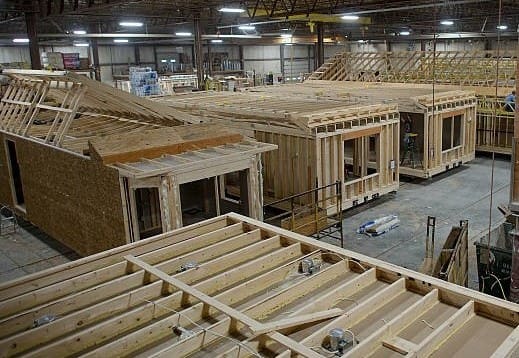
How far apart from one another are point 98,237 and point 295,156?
5.66 metres

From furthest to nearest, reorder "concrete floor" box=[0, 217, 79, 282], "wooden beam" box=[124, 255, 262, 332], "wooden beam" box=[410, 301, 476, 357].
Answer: "concrete floor" box=[0, 217, 79, 282]
"wooden beam" box=[124, 255, 262, 332]
"wooden beam" box=[410, 301, 476, 357]

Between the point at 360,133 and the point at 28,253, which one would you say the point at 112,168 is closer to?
the point at 28,253

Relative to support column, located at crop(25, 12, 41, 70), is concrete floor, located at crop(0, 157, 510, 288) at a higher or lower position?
lower

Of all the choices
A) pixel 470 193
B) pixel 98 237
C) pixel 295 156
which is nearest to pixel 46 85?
pixel 98 237

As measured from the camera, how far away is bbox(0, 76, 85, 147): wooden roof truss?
40.1ft

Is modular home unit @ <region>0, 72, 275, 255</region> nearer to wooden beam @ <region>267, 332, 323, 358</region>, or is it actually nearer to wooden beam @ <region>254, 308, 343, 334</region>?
wooden beam @ <region>254, 308, 343, 334</region>

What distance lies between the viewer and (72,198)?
37.1 ft

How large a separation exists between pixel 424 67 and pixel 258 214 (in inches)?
693

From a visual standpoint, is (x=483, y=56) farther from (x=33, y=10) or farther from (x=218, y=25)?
(x=33, y=10)

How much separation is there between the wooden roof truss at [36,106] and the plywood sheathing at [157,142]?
7.41ft

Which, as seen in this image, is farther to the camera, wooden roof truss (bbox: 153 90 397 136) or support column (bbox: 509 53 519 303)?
wooden roof truss (bbox: 153 90 397 136)

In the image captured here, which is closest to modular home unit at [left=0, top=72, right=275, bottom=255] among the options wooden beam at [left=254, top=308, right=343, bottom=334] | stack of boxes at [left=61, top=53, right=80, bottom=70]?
wooden beam at [left=254, top=308, right=343, bottom=334]

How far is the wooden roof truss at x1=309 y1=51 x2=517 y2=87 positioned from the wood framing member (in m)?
16.4

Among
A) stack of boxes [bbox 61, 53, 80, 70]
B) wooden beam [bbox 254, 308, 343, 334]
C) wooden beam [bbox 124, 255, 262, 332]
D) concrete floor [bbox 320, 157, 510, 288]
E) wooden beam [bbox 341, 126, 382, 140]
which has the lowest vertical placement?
concrete floor [bbox 320, 157, 510, 288]
